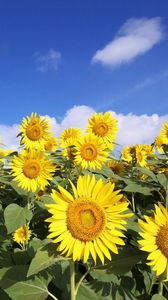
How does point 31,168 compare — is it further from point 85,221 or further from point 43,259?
point 43,259

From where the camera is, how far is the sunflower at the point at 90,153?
5.72 metres

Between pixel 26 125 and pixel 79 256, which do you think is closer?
pixel 79 256

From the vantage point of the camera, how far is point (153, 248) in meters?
2.67

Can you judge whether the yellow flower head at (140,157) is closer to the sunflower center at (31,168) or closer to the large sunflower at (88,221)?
the sunflower center at (31,168)

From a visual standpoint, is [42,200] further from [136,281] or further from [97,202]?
[97,202]

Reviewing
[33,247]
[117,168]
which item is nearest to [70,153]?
[117,168]

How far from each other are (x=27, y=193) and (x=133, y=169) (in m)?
2.13

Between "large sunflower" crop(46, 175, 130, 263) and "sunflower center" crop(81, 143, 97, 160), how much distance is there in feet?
9.68

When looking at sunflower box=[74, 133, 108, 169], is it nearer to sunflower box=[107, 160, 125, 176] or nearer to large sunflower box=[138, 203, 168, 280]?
sunflower box=[107, 160, 125, 176]

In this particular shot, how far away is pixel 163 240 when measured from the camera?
2.67m

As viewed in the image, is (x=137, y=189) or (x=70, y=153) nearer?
(x=137, y=189)

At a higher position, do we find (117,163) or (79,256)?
(117,163)

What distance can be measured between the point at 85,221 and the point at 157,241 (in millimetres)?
434

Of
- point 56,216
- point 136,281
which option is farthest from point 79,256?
point 136,281
